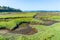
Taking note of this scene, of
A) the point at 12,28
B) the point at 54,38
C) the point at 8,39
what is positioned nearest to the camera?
the point at 54,38

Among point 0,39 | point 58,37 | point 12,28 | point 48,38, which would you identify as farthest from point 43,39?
point 12,28

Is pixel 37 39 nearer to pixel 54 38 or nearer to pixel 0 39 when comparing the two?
pixel 54 38

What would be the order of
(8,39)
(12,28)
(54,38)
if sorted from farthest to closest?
(12,28) → (8,39) → (54,38)

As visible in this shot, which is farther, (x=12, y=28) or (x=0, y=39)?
(x=12, y=28)

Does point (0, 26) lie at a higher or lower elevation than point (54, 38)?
lower

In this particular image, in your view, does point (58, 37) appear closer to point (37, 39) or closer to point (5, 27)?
point (37, 39)

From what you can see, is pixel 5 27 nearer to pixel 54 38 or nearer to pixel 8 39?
pixel 8 39

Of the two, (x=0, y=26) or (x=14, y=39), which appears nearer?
(x=14, y=39)

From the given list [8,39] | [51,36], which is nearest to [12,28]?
[8,39]

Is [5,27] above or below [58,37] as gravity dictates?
below
